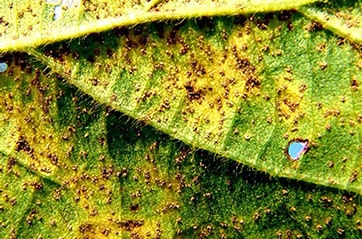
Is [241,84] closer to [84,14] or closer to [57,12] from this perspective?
[84,14]

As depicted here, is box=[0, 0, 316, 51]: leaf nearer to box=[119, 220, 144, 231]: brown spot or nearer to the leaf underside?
the leaf underside


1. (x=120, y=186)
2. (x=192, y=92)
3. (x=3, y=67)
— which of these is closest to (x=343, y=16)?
(x=192, y=92)

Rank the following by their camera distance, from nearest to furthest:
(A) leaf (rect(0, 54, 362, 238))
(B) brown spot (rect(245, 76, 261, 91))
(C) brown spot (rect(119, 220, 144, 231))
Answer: (B) brown spot (rect(245, 76, 261, 91)) < (A) leaf (rect(0, 54, 362, 238)) < (C) brown spot (rect(119, 220, 144, 231))

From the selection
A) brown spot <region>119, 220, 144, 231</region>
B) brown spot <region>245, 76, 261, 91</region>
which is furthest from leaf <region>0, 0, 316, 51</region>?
brown spot <region>119, 220, 144, 231</region>

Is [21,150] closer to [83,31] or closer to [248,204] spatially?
[83,31]

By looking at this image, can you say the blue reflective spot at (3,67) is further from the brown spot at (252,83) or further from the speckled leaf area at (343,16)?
the speckled leaf area at (343,16)

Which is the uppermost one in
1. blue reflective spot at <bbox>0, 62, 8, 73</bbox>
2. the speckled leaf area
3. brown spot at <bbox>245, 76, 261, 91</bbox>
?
the speckled leaf area
